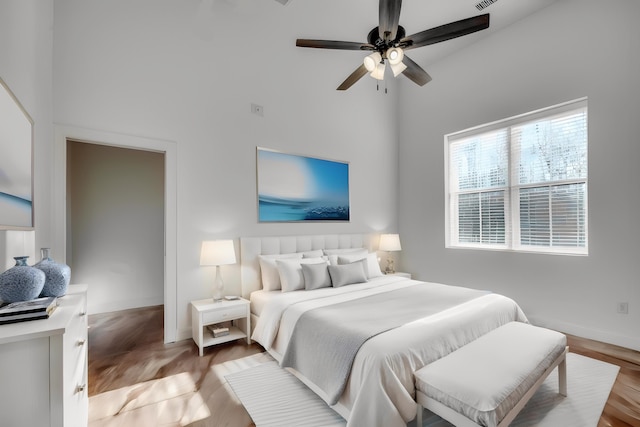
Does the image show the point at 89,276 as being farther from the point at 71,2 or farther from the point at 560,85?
the point at 560,85

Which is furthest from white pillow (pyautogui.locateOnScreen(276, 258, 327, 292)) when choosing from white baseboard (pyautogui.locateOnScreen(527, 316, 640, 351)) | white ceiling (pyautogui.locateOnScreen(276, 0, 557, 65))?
white ceiling (pyautogui.locateOnScreen(276, 0, 557, 65))

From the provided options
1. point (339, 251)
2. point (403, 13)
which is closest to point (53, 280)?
point (339, 251)

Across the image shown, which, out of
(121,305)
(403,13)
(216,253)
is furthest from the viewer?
(121,305)

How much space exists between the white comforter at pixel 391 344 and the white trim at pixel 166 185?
3.30 feet

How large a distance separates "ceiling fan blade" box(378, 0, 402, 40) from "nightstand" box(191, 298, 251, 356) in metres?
2.85

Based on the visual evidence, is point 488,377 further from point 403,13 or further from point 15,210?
point 403,13

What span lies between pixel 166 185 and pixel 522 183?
4.39m

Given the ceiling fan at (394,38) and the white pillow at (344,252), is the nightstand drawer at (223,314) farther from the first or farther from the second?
the ceiling fan at (394,38)

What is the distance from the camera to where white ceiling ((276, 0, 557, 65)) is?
11.4 ft

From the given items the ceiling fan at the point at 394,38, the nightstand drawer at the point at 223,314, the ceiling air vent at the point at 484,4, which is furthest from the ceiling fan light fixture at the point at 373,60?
the nightstand drawer at the point at 223,314

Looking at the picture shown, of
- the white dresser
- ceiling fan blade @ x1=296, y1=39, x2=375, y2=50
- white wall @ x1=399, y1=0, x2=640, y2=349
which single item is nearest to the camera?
the white dresser

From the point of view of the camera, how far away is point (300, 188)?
4113 millimetres

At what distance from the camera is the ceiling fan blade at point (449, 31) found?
2.10 m

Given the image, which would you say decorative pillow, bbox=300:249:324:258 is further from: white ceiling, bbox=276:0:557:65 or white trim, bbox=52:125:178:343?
white ceiling, bbox=276:0:557:65
